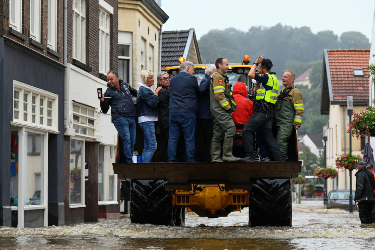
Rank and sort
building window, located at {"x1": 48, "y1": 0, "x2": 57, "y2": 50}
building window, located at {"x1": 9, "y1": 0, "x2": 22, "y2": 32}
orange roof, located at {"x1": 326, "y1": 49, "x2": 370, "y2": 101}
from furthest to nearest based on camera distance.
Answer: orange roof, located at {"x1": 326, "y1": 49, "x2": 370, "y2": 101}, building window, located at {"x1": 48, "y1": 0, "x2": 57, "y2": 50}, building window, located at {"x1": 9, "y1": 0, "x2": 22, "y2": 32}

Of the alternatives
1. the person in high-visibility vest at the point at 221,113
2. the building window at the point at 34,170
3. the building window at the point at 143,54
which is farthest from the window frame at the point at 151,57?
the person in high-visibility vest at the point at 221,113

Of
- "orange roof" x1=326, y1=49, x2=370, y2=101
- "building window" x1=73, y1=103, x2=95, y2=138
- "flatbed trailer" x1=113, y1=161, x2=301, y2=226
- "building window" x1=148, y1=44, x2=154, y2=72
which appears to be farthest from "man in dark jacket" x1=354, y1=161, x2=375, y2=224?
"orange roof" x1=326, y1=49, x2=370, y2=101

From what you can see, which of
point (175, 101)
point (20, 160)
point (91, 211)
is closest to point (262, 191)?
point (175, 101)

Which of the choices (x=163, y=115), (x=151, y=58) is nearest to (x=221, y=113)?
(x=163, y=115)

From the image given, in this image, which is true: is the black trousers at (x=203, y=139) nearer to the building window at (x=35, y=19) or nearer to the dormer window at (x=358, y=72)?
the building window at (x=35, y=19)

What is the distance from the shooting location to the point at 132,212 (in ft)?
48.8

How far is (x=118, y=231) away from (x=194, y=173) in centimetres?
153

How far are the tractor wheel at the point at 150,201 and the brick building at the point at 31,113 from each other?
413 centimetres

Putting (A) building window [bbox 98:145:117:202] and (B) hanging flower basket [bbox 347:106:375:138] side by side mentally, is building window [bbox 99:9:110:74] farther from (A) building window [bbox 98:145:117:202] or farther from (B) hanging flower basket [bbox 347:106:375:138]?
(B) hanging flower basket [bbox 347:106:375:138]

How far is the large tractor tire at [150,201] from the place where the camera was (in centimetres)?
1480

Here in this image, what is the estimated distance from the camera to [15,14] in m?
19.4

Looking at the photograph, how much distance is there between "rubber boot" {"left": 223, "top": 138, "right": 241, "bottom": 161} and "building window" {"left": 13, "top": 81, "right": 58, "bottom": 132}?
22.2 ft

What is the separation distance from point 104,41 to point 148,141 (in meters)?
14.7

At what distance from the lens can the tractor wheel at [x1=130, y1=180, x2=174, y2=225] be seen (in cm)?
1480
